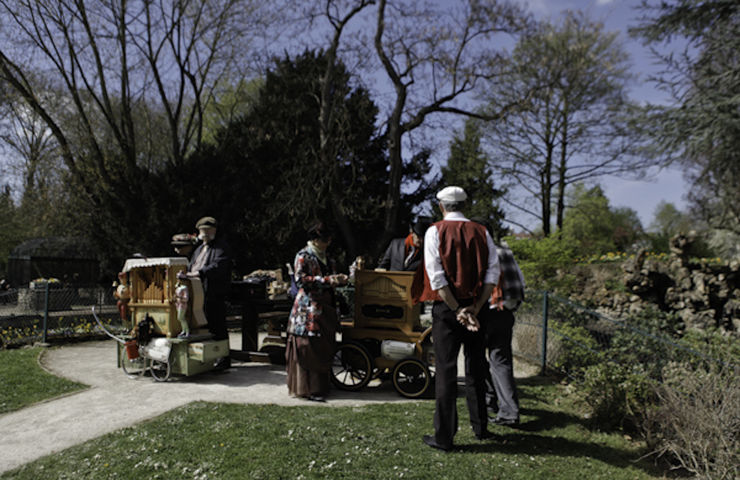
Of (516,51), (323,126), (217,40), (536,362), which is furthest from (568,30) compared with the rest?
(536,362)

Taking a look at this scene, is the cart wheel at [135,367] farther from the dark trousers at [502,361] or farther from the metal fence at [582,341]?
the metal fence at [582,341]

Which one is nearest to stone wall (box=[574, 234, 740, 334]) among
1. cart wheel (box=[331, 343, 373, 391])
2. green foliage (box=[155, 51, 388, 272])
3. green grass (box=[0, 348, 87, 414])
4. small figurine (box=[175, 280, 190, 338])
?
cart wheel (box=[331, 343, 373, 391])

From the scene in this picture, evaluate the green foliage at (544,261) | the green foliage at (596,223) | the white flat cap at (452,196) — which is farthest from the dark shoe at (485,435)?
the green foliage at (596,223)

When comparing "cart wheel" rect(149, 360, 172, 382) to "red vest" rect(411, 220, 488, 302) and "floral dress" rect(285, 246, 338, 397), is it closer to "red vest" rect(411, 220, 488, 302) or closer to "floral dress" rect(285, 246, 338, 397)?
"floral dress" rect(285, 246, 338, 397)

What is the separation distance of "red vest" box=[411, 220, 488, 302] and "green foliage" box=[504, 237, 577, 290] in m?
6.75

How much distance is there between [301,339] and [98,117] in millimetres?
20326

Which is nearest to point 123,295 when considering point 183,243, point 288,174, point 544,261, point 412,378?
point 183,243

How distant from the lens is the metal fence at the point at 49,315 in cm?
965

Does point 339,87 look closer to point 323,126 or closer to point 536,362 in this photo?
point 323,126

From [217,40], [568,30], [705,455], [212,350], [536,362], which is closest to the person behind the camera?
[705,455]

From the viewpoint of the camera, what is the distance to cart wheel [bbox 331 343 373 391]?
20.5ft

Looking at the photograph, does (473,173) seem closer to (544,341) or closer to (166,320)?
(544,341)

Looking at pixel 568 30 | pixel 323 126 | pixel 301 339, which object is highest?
pixel 568 30

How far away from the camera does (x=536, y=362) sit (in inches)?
312
